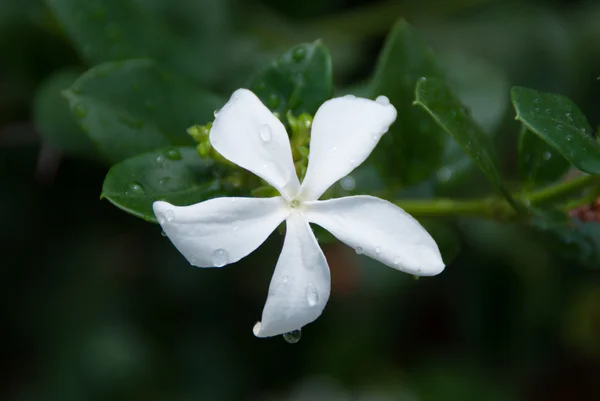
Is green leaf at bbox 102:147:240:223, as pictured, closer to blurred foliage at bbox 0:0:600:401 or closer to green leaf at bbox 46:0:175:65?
blurred foliage at bbox 0:0:600:401

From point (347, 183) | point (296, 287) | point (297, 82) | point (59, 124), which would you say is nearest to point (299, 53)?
point (297, 82)

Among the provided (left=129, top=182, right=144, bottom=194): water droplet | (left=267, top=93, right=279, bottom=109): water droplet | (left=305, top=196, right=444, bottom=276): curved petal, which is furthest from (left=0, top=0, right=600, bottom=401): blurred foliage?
(left=305, top=196, right=444, bottom=276): curved petal

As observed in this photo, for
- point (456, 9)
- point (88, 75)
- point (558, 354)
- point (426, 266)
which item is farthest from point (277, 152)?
point (558, 354)

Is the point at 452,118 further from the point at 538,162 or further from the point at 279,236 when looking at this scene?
the point at 279,236

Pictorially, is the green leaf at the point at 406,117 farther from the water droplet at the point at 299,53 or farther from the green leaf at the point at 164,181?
the green leaf at the point at 164,181

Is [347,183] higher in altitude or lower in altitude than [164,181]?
lower

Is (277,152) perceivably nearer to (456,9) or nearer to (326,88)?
(326,88)
